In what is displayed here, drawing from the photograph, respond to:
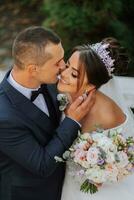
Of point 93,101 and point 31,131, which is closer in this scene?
point 31,131

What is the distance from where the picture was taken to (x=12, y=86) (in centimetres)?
288

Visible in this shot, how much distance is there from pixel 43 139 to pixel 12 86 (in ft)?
1.23

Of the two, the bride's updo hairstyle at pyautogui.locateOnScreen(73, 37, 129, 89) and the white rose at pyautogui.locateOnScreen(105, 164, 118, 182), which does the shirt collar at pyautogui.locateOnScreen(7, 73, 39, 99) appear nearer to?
the bride's updo hairstyle at pyautogui.locateOnScreen(73, 37, 129, 89)

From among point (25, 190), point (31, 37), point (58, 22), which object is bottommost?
point (58, 22)

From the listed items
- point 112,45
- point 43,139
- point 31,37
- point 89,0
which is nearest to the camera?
point 31,37

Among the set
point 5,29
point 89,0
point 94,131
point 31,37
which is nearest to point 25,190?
point 94,131

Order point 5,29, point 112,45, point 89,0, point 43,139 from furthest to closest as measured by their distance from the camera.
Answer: point 5,29
point 89,0
point 112,45
point 43,139

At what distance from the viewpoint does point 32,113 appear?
2.92 metres

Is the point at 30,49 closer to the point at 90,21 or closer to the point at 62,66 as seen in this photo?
the point at 62,66

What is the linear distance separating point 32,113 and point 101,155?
0.47m

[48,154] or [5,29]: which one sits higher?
[48,154]

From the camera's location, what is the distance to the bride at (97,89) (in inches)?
116

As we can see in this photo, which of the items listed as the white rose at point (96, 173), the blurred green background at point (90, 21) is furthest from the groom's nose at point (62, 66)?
the blurred green background at point (90, 21)

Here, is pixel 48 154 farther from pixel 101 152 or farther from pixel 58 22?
Result: pixel 58 22
